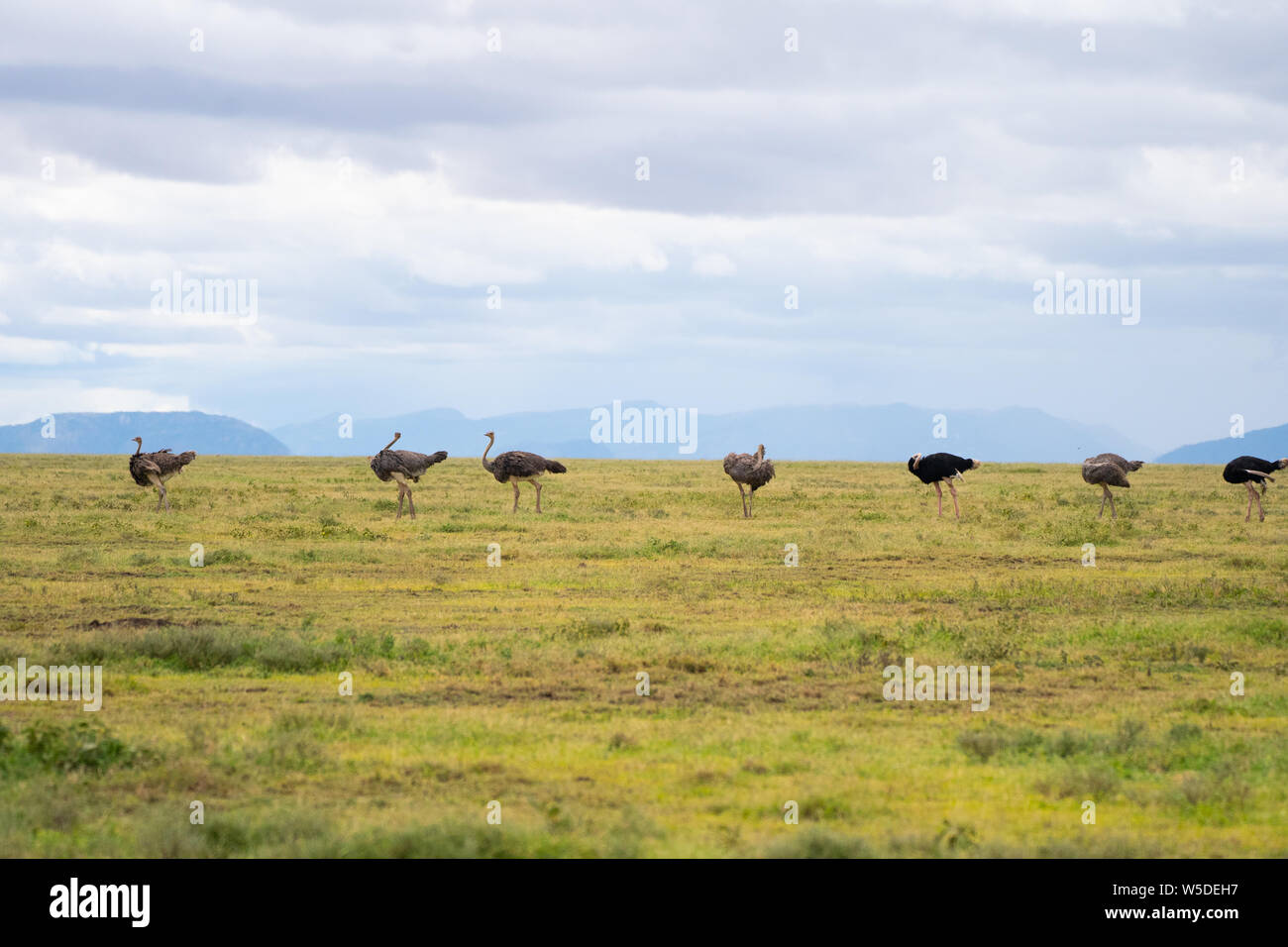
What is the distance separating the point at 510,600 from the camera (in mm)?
19719

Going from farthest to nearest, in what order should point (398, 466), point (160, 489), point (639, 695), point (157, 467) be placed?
point (157, 467)
point (160, 489)
point (398, 466)
point (639, 695)

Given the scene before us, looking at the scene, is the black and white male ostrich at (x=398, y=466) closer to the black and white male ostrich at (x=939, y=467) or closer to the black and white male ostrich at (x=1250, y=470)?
the black and white male ostrich at (x=939, y=467)

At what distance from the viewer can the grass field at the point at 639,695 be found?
9094 mm

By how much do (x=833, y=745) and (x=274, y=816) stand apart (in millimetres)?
4877

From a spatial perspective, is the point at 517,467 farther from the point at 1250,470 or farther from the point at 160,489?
the point at 1250,470

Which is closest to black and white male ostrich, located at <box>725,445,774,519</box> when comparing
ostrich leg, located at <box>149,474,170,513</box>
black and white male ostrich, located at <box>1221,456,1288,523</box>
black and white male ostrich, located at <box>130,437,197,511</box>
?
black and white male ostrich, located at <box>1221,456,1288,523</box>

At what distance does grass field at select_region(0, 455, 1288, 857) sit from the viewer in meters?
9.09

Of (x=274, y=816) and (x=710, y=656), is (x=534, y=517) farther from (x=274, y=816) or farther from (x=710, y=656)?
(x=274, y=816)

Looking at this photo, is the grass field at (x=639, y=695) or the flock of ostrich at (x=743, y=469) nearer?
the grass field at (x=639, y=695)

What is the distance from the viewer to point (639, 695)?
43.8 feet

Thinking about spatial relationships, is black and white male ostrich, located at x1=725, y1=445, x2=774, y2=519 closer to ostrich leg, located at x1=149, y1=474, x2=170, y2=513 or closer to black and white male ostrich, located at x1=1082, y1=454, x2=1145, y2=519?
black and white male ostrich, located at x1=1082, y1=454, x2=1145, y2=519

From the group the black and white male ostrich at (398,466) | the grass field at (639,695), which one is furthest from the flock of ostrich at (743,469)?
the grass field at (639,695)

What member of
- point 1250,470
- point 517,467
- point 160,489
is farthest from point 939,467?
point 160,489
